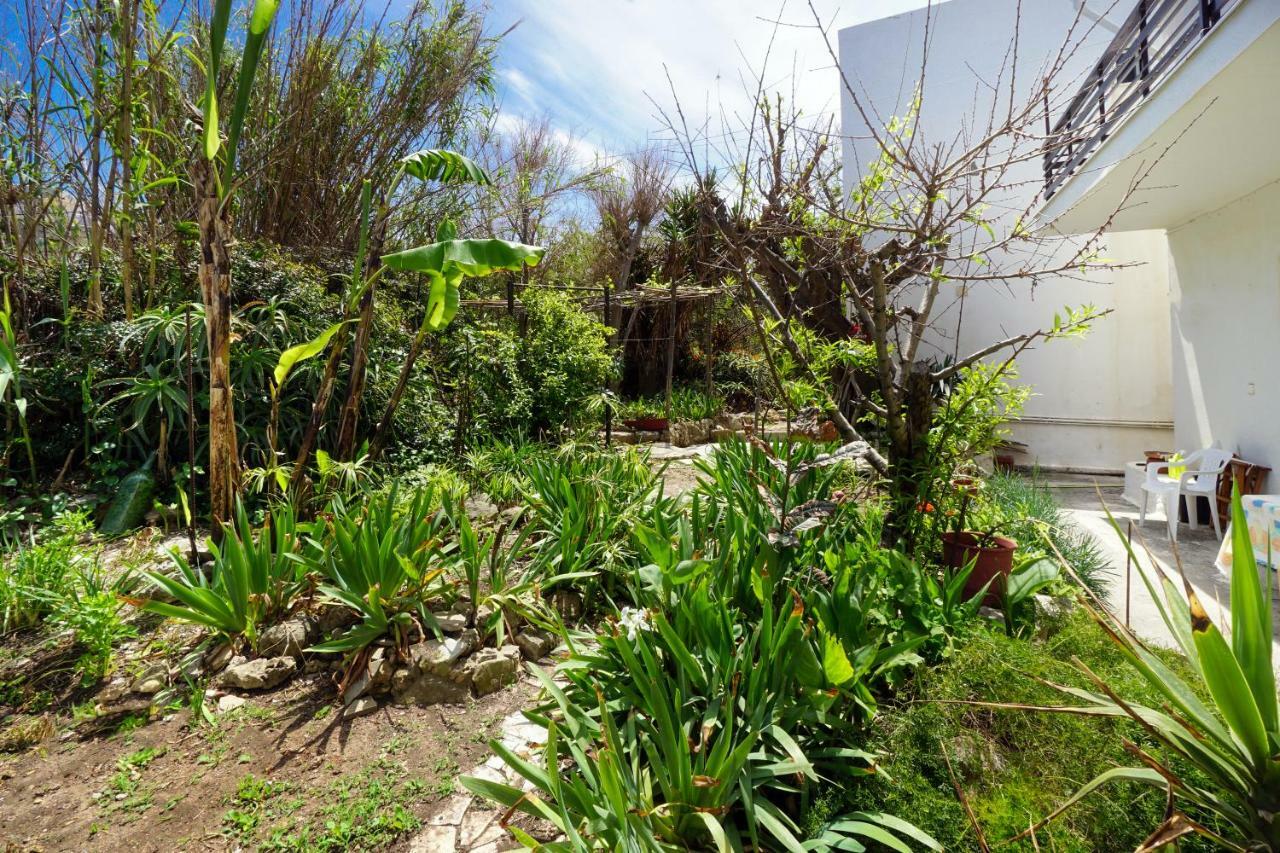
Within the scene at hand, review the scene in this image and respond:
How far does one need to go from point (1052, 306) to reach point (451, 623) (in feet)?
30.2

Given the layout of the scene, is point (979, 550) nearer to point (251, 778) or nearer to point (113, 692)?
point (251, 778)

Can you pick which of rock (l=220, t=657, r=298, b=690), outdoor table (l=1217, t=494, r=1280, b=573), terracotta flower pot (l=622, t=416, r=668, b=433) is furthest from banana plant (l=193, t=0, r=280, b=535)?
terracotta flower pot (l=622, t=416, r=668, b=433)

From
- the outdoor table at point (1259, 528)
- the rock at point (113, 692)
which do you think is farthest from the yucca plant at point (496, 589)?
the outdoor table at point (1259, 528)

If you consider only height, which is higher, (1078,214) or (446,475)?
(1078,214)

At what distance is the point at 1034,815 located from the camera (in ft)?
5.39

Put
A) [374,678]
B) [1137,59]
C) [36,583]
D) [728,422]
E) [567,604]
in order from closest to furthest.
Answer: [374,678], [36,583], [567,604], [1137,59], [728,422]

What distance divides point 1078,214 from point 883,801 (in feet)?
22.7

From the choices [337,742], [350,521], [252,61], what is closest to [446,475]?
Result: [350,521]

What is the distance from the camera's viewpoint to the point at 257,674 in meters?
2.71

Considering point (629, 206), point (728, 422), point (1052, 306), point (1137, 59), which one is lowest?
point (728, 422)

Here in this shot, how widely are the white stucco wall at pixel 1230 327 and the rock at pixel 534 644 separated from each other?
19.8 ft

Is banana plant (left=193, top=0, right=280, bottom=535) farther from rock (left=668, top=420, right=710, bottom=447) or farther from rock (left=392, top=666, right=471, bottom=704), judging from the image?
rock (left=668, top=420, right=710, bottom=447)

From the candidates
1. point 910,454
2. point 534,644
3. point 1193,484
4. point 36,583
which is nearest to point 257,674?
point 534,644

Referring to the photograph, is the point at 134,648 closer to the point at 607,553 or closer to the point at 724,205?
the point at 607,553
